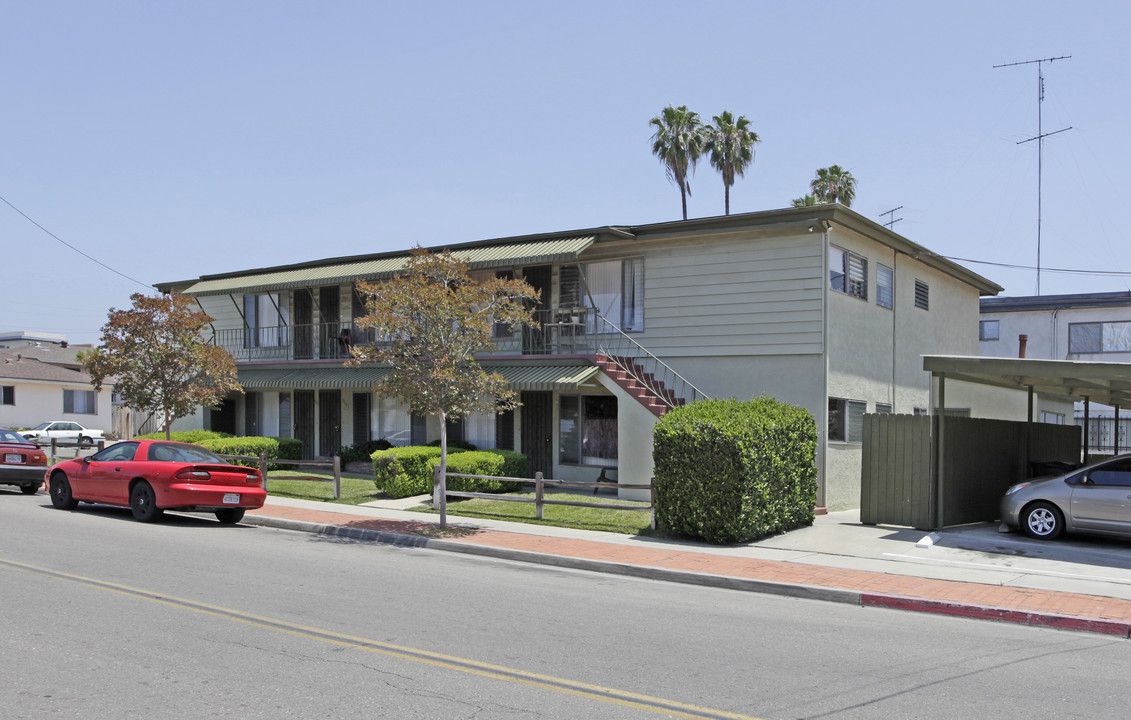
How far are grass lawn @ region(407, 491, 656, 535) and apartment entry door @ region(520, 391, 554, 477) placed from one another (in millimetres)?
3728

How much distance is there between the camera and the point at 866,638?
8.15 meters

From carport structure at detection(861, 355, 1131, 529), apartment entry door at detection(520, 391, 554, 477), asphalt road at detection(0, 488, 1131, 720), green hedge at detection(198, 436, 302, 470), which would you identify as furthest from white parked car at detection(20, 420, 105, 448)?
carport structure at detection(861, 355, 1131, 529)

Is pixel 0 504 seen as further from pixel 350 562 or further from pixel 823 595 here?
pixel 823 595

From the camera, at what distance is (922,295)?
23.6m

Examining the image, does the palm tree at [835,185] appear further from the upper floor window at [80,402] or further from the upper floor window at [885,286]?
the upper floor window at [80,402]

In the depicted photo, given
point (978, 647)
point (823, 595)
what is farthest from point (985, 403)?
point (978, 647)

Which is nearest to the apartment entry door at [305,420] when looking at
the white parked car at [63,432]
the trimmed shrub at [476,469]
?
the trimmed shrub at [476,469]

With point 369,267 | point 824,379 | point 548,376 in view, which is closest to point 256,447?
point 369,267

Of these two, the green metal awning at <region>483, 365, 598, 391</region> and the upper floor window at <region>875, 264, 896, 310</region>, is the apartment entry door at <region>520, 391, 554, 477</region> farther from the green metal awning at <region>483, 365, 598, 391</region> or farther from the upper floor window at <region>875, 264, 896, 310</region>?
the upper floor window at <region>875, 264, 896, 310</region>

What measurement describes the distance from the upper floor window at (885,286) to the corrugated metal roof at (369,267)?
6.67 meters

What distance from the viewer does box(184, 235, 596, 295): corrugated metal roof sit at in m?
20.2

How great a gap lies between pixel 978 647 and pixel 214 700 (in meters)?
6.17

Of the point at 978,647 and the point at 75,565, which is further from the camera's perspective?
the point at 75,565

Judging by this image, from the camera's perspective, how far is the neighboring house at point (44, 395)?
44594 mm
